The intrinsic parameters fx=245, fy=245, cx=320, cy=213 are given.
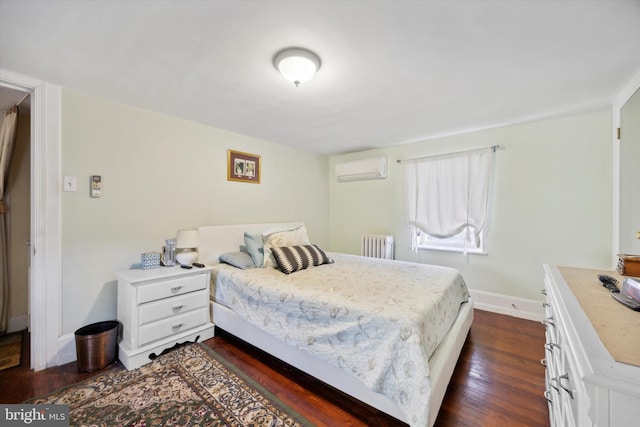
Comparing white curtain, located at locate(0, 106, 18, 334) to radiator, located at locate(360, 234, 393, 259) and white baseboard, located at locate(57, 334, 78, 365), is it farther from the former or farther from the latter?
radiator, located at locate(360, 234, 393, 259)

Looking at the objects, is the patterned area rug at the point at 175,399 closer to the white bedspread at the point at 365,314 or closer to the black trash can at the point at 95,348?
the black trash can at the point at 95,348

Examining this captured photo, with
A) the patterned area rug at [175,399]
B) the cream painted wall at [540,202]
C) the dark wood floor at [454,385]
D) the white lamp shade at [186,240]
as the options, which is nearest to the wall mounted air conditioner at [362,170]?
the cream painted wall at [540,202]

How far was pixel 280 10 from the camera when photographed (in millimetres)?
1202

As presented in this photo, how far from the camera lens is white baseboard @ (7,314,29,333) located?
239 centimetres

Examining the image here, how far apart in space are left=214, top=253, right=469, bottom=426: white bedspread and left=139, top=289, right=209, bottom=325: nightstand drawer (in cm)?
18

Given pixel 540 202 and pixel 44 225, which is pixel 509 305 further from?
pixel 44 225

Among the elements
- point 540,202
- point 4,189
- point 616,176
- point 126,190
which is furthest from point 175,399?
point 616,176

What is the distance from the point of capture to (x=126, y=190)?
229 cm

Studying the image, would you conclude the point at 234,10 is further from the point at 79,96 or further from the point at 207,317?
the point at 207,317


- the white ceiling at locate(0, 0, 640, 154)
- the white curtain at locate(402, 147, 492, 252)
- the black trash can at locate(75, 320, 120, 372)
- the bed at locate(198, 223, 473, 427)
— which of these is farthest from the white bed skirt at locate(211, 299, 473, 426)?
the white ceiling at locate(0, 0, 640, 154)

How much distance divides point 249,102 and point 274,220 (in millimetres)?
1787

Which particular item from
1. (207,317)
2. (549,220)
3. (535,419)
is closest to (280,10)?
(207,317)

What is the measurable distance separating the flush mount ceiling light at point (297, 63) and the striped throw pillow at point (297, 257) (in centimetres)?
162

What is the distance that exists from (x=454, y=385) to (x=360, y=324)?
0.92m
